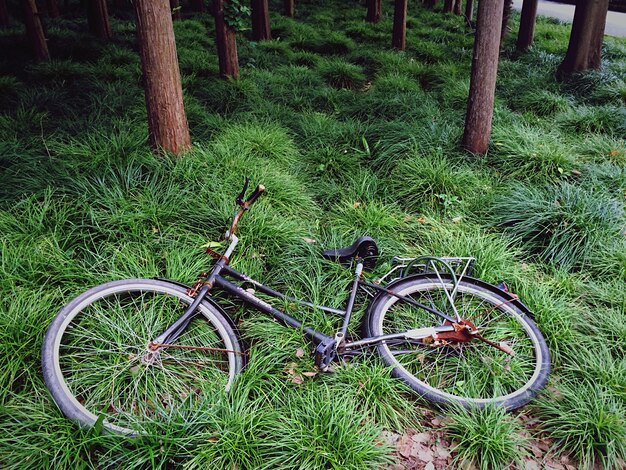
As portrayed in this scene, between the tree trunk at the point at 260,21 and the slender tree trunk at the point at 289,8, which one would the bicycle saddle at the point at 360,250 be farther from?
the slender tree trunk at the point at 289,8

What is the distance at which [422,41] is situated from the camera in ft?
31.9

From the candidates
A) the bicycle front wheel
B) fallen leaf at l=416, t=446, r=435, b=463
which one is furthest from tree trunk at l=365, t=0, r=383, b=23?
fallen leaf at l=416, t=446, r=435, b=463

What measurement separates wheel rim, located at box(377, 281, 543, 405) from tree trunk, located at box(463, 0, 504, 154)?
8.25 feet

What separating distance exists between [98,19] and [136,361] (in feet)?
29.2

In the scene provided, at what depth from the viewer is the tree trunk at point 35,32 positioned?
7094mm

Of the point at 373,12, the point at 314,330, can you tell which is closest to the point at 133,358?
the point at 314,330

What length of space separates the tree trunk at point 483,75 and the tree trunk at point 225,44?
3.53 meters

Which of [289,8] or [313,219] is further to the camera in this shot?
[289,8]

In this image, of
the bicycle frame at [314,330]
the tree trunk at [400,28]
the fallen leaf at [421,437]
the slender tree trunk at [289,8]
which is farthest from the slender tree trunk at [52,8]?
the fallen leaf at [421,437]

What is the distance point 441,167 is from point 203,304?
2993 mm

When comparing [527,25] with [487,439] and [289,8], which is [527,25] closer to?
[289,8]

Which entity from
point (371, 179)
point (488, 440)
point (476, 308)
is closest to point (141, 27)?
point (371, 179)

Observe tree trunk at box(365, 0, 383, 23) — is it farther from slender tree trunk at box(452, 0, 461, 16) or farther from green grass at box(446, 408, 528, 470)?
green grass at box(446, 408, 528, 470)

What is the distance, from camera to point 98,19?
9000mm
